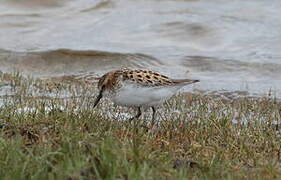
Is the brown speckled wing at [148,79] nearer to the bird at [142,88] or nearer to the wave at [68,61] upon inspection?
the bird at [142,88]

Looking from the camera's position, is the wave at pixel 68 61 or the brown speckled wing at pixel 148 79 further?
the wave at pixel 68 61

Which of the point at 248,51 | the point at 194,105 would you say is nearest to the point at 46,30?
the point at 248,51

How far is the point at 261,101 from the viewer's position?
930cm

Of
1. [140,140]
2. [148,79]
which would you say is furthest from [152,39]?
[140,140]

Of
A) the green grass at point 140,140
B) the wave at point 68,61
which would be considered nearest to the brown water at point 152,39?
the wave at point 68,61

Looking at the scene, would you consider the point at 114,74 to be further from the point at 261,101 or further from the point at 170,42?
the point at 170,42

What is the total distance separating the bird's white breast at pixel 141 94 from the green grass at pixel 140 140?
0.69 feet

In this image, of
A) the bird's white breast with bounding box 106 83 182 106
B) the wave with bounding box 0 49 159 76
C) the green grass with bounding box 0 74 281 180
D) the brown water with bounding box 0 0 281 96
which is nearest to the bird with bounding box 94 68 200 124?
the bird's white breast with bounding box 106 83 182 106

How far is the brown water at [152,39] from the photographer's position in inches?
499

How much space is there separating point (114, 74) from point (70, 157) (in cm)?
283

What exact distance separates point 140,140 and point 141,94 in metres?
1.77

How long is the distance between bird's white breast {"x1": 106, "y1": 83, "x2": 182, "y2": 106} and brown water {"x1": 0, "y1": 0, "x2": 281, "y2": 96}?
11.4ft

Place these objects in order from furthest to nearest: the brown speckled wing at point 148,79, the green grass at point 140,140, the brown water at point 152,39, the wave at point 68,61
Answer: the wave at point 68,61 → the brown water at point 152,39 → the brown speckled wing at point 148,79 → the green grass at point 140,140

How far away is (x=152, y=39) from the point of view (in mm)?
14906
